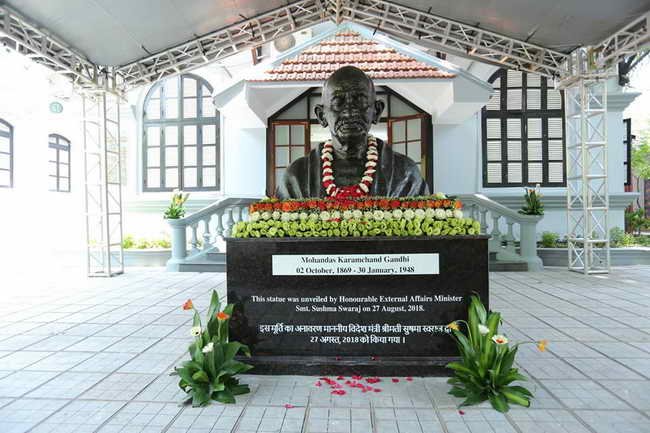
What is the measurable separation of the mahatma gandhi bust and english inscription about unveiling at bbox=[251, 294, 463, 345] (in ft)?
2.95

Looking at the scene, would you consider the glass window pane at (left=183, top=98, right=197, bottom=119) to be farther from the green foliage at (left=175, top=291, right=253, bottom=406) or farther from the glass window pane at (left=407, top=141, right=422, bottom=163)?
Result: the green foliage at (left=175, top=291, right=253, bottom=406)

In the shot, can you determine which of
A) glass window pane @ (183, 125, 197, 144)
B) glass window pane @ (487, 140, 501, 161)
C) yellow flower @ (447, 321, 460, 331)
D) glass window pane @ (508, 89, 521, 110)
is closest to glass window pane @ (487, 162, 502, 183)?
glass window pane @ (487, 140, 501, 161)

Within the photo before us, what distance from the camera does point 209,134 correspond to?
12.3 metres

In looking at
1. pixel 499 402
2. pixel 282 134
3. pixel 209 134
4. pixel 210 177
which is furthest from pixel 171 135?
pixel 499 402

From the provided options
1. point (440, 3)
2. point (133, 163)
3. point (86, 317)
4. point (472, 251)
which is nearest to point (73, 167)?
point (133, 163)

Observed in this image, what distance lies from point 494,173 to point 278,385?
1035 cm

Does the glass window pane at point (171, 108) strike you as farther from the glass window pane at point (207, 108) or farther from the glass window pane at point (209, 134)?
the glass window pane at point (209, 134)

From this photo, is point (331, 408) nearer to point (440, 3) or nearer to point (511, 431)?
point (511, 431)

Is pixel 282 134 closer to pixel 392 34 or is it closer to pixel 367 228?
pixel 392 34

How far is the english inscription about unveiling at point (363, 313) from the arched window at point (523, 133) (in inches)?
373

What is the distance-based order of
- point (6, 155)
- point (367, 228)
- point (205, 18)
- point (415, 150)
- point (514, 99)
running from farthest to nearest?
point (6, 155) < point (514, 99) < point (415, 150) < point (205, 18) < point (367, 228)

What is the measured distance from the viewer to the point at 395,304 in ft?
10.1

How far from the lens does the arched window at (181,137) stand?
12258 mm

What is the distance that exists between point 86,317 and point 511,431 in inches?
194
